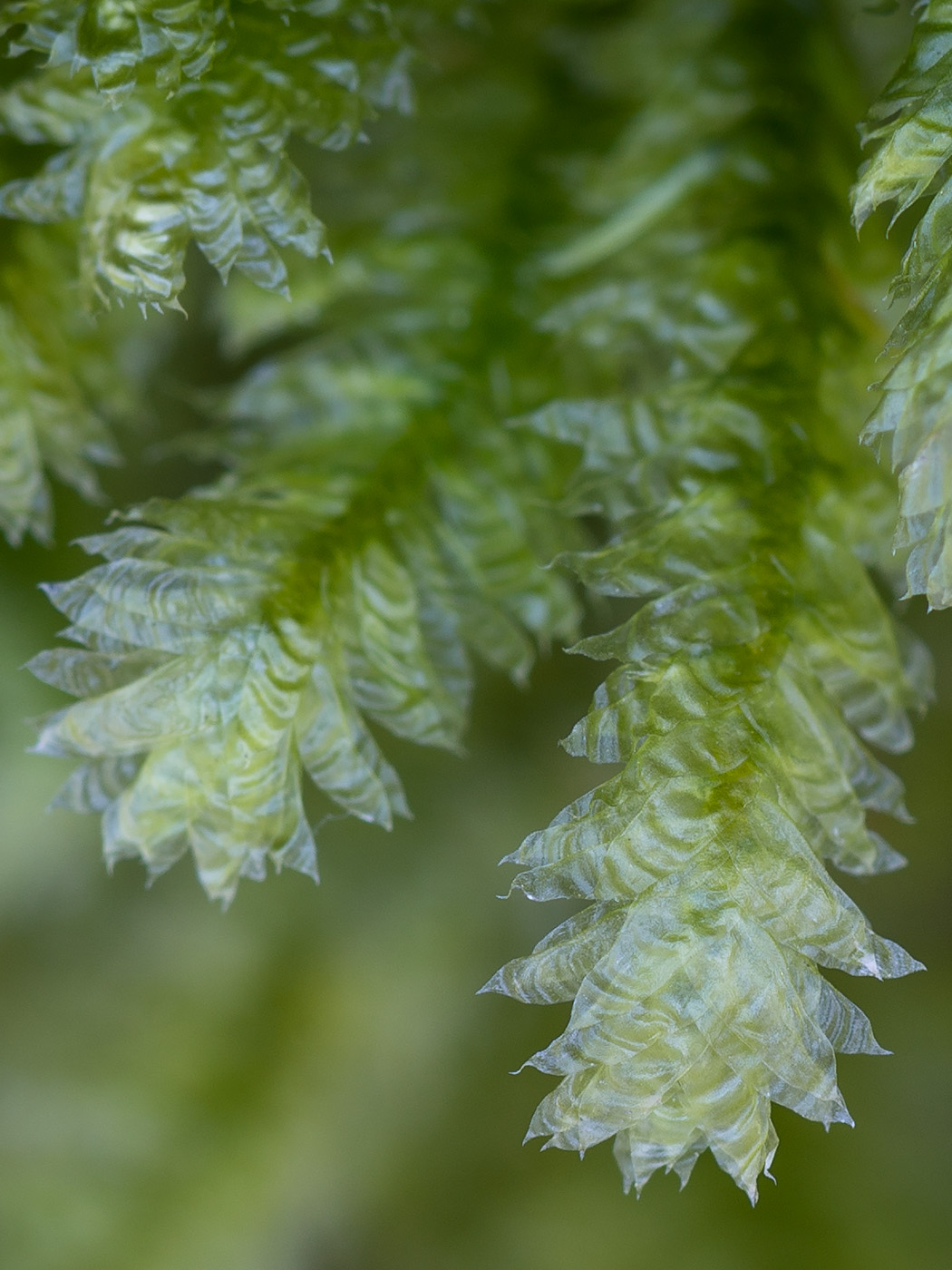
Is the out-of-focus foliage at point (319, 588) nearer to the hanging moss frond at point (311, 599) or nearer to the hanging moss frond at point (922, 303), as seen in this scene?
the hanging moss frond at point (311, 599)

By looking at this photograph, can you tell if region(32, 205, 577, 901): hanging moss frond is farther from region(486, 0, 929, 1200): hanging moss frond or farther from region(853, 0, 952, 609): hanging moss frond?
region(853, 0, 952, 609): hanging moss frond

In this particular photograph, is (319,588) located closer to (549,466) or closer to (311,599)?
(311,599)

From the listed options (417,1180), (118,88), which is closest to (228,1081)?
(417,1180)

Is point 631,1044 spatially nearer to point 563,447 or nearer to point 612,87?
point 563,447

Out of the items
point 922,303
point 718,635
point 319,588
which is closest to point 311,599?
point 319,588

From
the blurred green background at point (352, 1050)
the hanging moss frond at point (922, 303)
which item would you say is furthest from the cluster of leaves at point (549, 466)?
the blurred green background at point (352, 1050)

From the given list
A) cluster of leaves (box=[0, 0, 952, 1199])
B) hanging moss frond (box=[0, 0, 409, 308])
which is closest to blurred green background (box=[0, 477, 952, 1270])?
cluster of leaves (box=[0, 0, 952, 1199])
